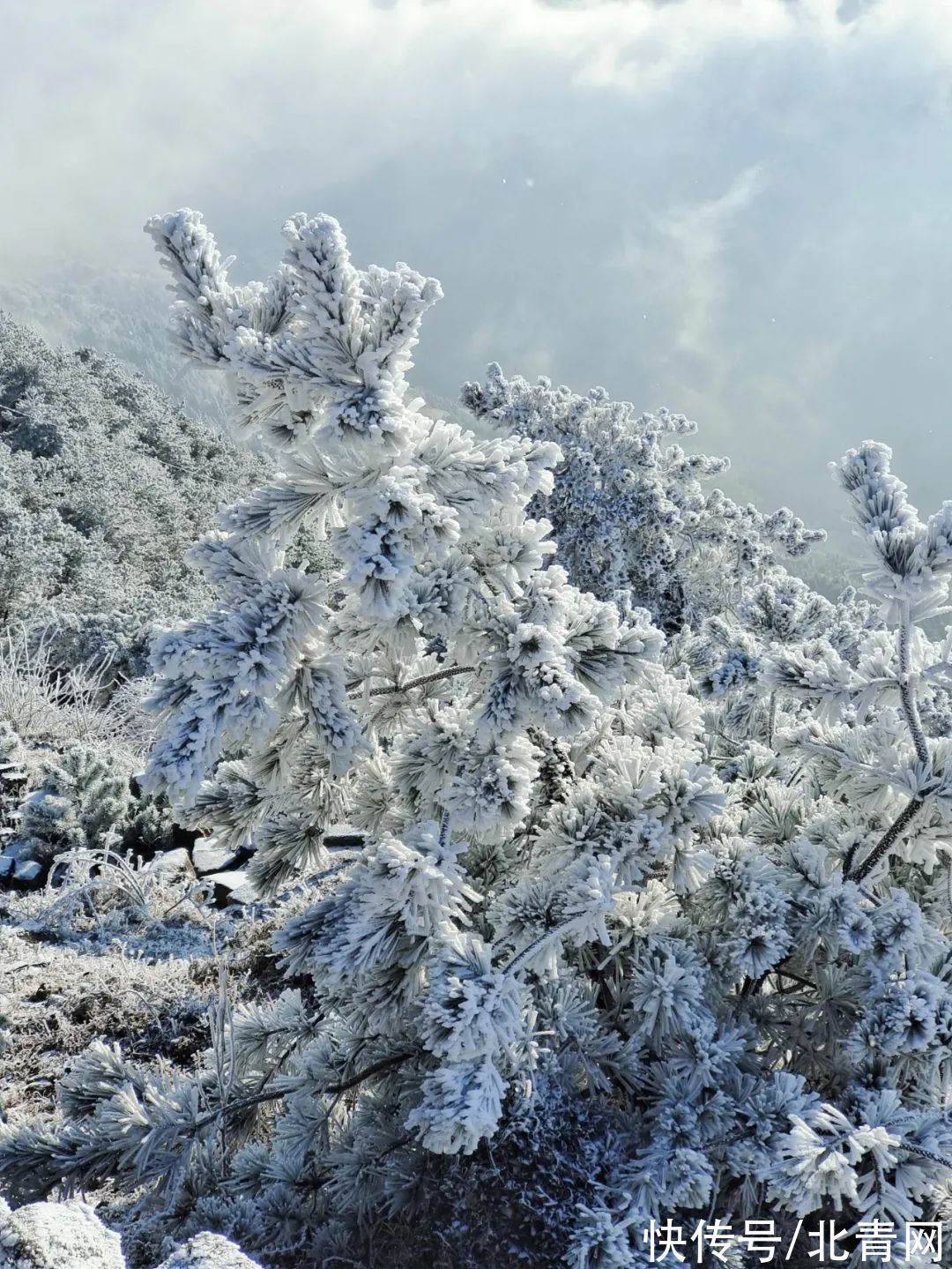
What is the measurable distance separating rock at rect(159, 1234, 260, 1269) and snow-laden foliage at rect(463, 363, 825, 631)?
10389mm

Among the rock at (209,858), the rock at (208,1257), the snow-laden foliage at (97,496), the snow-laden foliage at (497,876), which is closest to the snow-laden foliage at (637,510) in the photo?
the snow-laden foliage at (97,496)

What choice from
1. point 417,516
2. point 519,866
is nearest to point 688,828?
point 519,866

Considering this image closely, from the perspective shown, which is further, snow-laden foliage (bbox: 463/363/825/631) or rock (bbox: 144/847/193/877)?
snow-laden foliage (bbox: 463/363/825/631)

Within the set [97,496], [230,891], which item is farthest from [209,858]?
[97,496]

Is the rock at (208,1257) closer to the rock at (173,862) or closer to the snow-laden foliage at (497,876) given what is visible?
the snow-laden foliage at (497,876)

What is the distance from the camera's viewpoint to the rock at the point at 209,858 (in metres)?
5.87

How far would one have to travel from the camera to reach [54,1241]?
135 cm

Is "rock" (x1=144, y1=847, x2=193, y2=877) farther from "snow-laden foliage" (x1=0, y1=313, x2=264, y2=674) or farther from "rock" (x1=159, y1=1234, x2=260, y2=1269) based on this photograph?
"rock" (x1=159, y1=1234, x2=260, y2=1269)

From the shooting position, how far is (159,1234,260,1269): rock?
1.37m

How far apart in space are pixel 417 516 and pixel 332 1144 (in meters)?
1.99

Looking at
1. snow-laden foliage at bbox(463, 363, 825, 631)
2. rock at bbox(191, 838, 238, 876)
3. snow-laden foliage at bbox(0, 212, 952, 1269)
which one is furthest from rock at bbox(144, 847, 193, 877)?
snow-laden foliage at bbox(463, 363, 825, 631)

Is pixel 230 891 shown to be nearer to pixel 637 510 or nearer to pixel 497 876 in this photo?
pixel 497 876

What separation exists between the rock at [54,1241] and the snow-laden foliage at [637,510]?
10431mm

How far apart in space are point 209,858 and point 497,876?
373cm
